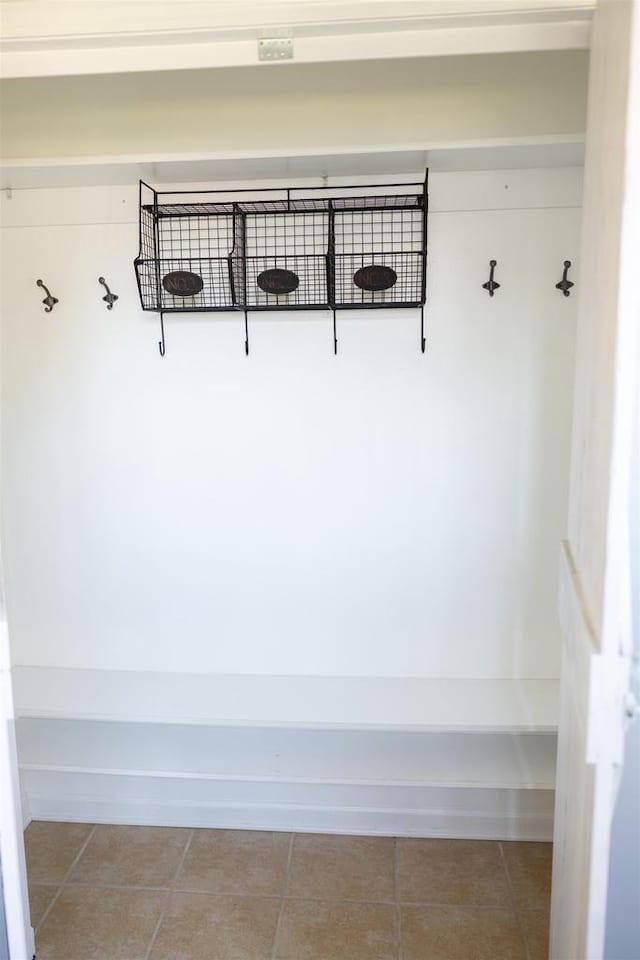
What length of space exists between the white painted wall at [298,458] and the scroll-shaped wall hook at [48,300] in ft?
0.09

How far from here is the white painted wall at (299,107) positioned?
2.24 metres

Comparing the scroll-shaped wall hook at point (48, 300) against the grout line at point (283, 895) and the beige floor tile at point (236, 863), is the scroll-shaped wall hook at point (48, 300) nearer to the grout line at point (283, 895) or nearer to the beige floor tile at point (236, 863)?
the beige floor tile at point (236, 863)

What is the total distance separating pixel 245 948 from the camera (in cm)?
205

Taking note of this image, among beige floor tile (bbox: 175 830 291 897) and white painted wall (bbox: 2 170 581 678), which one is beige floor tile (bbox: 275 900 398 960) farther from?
white painted wall (bbox: 2 170 581 678)

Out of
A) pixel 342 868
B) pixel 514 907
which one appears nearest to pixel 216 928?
pixel 342 868

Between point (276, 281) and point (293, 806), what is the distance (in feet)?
5.84

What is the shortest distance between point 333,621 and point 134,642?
0.74 meters

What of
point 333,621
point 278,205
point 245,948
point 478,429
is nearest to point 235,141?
point 278,205

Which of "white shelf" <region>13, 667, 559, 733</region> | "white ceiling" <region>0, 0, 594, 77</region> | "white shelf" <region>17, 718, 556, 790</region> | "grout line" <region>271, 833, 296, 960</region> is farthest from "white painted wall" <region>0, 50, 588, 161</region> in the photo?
"grout line" <region>271, 833, 296, 960</region>

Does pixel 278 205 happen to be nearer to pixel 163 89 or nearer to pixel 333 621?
pixel 163 89

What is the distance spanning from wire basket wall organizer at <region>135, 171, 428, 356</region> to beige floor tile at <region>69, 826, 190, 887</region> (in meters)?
1.69

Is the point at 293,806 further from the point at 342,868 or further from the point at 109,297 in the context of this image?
the point at 109,297

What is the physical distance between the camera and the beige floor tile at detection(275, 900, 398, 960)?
2021mm

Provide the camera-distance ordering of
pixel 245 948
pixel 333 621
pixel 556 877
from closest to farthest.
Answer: pixel 556 877 < pixel 245 948 < pixel 333 621
